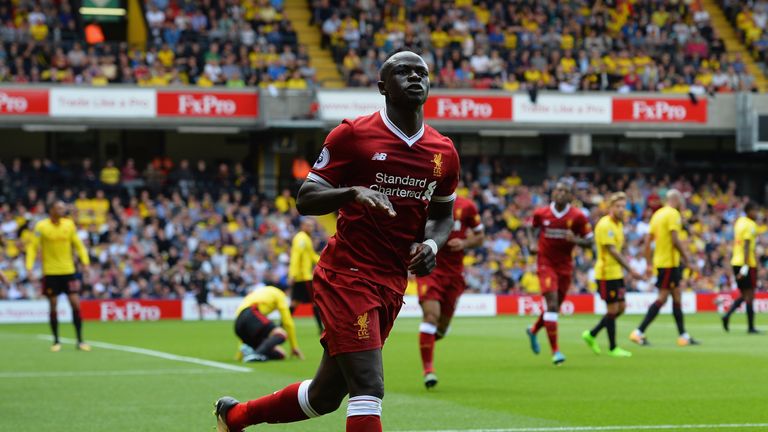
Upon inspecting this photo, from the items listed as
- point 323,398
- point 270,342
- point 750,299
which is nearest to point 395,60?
point 323,398

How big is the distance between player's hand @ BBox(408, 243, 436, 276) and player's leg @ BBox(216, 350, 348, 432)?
694 millimetres

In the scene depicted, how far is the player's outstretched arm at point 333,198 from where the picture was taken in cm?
669

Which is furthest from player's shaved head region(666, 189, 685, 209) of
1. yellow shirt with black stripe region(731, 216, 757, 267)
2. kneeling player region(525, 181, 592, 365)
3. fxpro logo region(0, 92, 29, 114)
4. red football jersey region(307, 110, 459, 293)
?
fxpro logo region(0, 92, 29, 114)

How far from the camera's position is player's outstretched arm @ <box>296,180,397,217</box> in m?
6.69

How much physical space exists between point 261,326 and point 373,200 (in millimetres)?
11980

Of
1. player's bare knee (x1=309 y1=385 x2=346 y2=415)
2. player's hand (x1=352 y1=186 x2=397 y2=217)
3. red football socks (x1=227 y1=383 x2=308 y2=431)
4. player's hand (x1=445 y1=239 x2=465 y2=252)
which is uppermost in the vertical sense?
player's hand (x1=352 y1=186 x2=397 y2=217)

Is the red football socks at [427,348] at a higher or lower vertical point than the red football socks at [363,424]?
lower

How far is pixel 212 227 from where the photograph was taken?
38.4m

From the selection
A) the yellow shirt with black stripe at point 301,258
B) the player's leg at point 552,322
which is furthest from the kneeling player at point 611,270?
the yellow shirt with black stripe at point 301,258

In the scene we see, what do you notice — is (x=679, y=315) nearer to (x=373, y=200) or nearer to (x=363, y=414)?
(x=363, y=414)

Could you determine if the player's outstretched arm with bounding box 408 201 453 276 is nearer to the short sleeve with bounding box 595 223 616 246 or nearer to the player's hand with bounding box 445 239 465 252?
the player's hand with bounding box 445 239 465 252

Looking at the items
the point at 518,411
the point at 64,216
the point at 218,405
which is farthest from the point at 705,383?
the point at 64,216

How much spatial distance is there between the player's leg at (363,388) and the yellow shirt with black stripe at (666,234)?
1459cm

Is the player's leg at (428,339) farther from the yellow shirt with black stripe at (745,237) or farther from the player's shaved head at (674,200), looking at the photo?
the yellow shirt with black stripe at (745,237)
